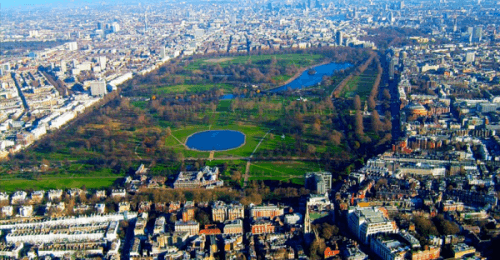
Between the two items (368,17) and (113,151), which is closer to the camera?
(113,151)

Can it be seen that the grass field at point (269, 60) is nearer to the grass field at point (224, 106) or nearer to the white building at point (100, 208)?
the grass field at point (224, 106)

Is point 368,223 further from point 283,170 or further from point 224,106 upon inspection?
point 224,106

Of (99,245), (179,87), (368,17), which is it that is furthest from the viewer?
(368,17)

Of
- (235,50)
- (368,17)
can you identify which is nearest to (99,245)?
(235,50)

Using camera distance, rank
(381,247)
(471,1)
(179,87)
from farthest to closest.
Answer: (471,1)
(179,87)
(381,247)

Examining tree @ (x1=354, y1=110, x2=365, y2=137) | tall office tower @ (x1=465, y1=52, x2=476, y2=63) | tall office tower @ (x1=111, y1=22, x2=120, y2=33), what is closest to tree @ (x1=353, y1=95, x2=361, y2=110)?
tree @ (x1=354, y1=110, x2=365, y2=137)

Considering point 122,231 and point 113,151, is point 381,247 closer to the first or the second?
point 122,231

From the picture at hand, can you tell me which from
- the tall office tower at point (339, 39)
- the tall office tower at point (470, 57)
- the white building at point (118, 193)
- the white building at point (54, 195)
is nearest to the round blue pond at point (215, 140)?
the white building at point (118, 193)
